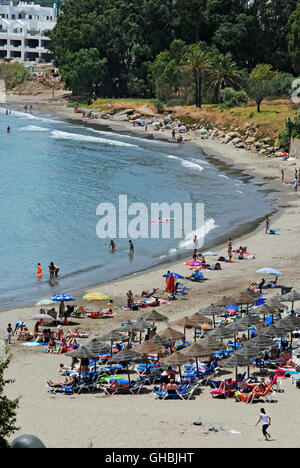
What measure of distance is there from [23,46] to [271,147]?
13036 centimetres

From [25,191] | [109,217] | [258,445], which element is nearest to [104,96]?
[25,191]

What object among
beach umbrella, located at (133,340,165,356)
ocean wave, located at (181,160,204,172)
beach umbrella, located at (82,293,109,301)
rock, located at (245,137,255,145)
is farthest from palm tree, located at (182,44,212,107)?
beach umbrella, located at (133,340,165,356)

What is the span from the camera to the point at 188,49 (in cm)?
10894

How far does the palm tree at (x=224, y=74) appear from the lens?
10056 cm

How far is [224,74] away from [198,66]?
3662mm

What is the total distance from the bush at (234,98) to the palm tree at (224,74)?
5151mm

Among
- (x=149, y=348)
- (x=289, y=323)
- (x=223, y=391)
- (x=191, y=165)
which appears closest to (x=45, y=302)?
(x=149, y=348)

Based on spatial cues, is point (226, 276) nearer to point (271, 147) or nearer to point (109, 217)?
point (109, 217)

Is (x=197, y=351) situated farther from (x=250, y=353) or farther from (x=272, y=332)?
(x=272, y=332)

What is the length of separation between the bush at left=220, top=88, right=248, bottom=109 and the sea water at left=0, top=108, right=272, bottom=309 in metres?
10.6

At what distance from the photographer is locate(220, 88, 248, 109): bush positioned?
9612 centimetres

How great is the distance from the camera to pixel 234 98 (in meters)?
96.4

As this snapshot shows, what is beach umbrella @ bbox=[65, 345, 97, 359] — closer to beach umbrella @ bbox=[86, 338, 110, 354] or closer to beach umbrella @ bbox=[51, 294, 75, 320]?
beach umbrella @ bbox=[86, 338, 110, 354]

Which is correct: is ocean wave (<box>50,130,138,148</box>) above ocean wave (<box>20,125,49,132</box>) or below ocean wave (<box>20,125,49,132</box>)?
below
